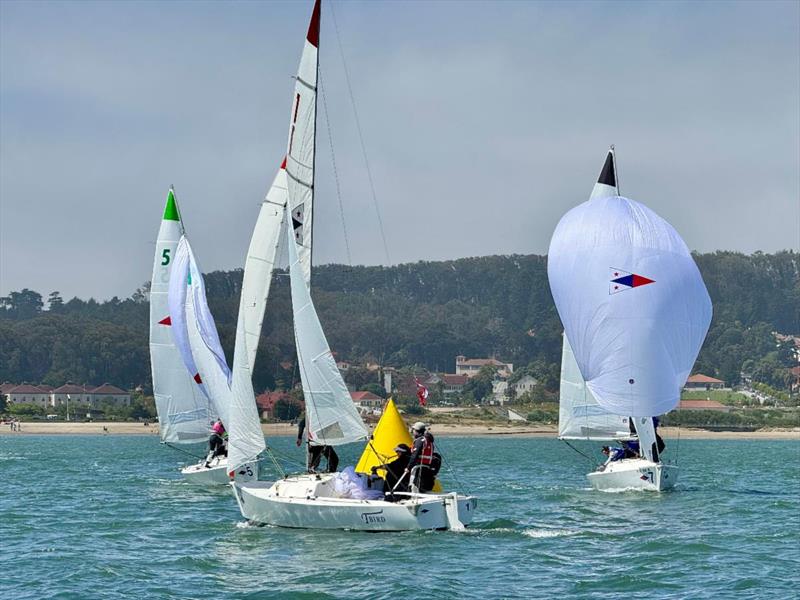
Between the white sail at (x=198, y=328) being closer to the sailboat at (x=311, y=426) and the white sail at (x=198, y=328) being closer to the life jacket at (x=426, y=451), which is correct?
the sailboat at (x=311, y=426)

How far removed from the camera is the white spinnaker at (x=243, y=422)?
90.2 ft

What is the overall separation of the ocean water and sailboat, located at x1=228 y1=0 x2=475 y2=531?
1.19 feet

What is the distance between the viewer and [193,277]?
3997cm

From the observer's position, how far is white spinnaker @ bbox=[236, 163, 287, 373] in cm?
3225

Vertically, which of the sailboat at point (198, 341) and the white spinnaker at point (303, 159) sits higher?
the white spinnaker at point (303, 159)

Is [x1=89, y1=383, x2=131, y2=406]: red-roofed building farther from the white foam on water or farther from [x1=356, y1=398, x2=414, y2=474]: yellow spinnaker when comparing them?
the white foam on water

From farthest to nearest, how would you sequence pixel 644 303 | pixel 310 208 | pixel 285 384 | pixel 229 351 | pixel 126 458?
1. pixel 285 384
2. pixel 229 351
3. pixel 126 458
4. pixel 644 303
5. pixel 310 208

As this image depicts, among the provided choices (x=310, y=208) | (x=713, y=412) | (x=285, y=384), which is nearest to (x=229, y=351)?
(x=285, y=384)

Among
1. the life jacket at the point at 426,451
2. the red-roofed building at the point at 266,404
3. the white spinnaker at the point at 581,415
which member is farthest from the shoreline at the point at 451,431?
the life jacket at the point at 426,451

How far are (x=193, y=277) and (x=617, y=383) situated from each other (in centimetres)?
1308

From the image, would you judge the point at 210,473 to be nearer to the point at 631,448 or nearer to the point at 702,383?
the point at 631,448

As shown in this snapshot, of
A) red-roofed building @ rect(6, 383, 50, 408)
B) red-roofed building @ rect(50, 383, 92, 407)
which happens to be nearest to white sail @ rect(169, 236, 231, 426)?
red-roofed building @ rect(50, 383, 92, 407)

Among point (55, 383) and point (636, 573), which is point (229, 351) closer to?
point (55, 383)

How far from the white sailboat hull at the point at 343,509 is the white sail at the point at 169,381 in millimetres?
15951
